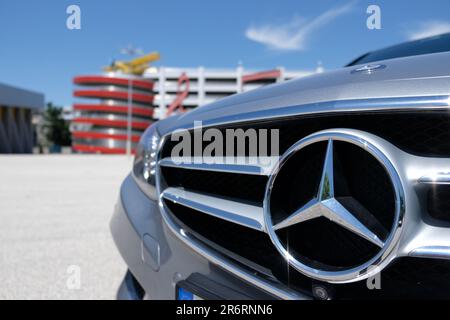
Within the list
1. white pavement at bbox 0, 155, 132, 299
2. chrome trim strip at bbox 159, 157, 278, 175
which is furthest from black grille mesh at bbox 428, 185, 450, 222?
white pavement at bbox 0, 155, 132, 299

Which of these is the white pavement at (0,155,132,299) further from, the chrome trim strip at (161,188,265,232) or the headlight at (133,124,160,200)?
the chrome trim strip at (161,188,265,232)

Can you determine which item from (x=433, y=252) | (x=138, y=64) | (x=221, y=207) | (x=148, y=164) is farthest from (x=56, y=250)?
(x=138, y=64)

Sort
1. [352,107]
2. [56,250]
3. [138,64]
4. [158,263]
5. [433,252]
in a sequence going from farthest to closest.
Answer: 1. [138,64]
2. [56,250]
3. [158,263]
4. [352,107]
5. [433,252]

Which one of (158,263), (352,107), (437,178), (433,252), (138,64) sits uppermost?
(138,64)

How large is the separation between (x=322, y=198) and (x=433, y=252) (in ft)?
0.80

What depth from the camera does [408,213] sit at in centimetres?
77

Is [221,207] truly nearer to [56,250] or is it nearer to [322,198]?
[322,198]

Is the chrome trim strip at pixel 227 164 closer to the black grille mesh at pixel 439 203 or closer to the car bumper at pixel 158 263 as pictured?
the car bumper at pixel 158 263

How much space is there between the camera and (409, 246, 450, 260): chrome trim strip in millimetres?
750

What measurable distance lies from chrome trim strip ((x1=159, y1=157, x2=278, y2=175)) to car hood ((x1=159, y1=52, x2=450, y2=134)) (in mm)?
124

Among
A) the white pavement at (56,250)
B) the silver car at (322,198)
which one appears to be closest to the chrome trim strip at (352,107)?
the silver car at (322,198)

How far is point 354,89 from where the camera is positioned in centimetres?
91
